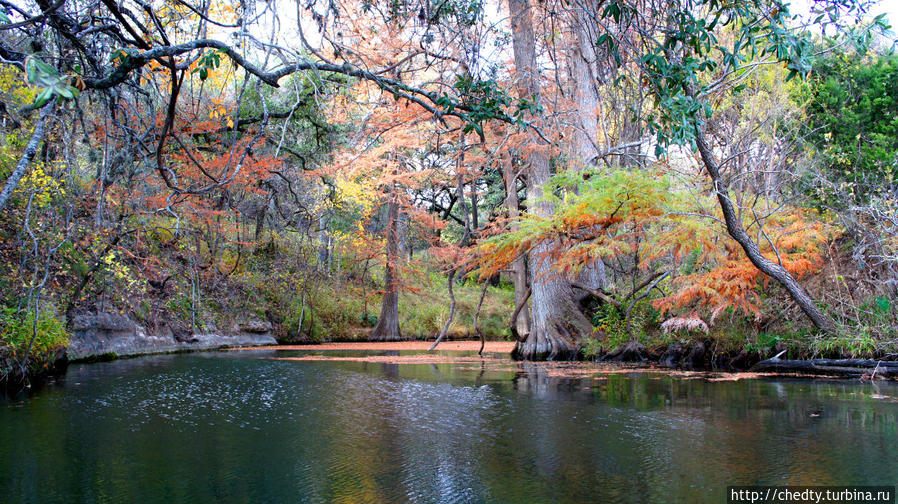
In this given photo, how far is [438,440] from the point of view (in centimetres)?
455

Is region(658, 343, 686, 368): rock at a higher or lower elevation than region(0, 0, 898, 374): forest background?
lower

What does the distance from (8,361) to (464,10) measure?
21.4ft

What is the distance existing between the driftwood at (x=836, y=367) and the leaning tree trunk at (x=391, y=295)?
1103 cm

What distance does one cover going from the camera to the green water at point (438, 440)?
3.35m

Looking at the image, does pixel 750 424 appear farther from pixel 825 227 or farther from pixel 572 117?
pixel 572 117

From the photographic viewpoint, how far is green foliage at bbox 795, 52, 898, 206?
9141 mm

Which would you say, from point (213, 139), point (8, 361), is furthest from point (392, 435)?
point (213, 139)

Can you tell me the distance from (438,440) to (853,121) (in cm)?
898

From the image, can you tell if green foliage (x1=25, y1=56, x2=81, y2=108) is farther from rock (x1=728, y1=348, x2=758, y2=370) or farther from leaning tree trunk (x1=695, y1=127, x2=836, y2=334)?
rock (x1=728, y1=348, x2=758, y2=370)

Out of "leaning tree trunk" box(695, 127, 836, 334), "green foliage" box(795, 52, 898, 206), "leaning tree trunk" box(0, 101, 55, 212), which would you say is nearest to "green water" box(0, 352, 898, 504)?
"leaning tree trunk" box(695, 127, 836, 334)

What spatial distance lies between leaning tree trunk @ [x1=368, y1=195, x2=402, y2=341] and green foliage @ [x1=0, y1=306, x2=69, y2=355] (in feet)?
34.6

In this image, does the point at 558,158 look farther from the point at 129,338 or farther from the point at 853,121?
the point at 129,338

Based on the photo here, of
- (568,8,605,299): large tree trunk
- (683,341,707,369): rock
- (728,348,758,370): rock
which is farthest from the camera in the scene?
(568,8,605,299): large tree trunk

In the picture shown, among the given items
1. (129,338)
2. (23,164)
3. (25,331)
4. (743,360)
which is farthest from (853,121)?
(129,338)
